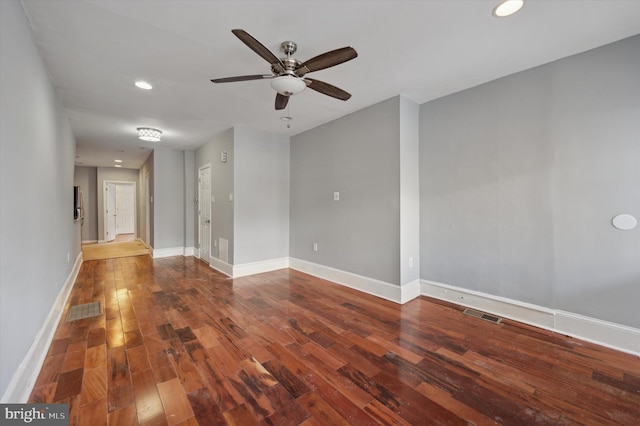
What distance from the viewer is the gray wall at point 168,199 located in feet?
20.4

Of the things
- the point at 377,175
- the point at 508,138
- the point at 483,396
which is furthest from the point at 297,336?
the point at 508,138

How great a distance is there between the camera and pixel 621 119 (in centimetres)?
224

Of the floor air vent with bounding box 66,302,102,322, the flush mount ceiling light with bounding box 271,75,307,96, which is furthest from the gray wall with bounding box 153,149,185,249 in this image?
the flush mount ceiling light with bounding box 271,75,307,96

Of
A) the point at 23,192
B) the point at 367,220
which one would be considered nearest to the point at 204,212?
the point at 367,220

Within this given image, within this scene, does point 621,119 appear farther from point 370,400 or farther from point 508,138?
point 370,400

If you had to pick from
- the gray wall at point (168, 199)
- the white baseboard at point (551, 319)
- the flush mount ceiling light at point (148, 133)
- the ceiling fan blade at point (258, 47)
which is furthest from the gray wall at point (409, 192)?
the gray wall at point (168, 199)

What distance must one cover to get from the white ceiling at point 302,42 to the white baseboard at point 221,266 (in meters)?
2.58

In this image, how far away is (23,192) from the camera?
1.85 m

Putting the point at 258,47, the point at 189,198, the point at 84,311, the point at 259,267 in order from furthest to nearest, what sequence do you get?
the point at 189,198
the point at 259,267
the point at 84,311
the point at 258,47

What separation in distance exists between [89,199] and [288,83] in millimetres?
10081

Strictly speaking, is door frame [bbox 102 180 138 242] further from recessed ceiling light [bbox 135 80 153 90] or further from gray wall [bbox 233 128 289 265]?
recessed ceiling light [bbox 135 80 153 90]

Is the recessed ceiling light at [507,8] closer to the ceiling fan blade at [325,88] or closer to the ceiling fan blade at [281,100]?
the ceiling fan blade at [325,88]

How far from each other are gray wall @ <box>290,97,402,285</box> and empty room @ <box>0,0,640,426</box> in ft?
0.12

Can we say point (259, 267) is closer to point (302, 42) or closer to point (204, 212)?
point (204, 212)
